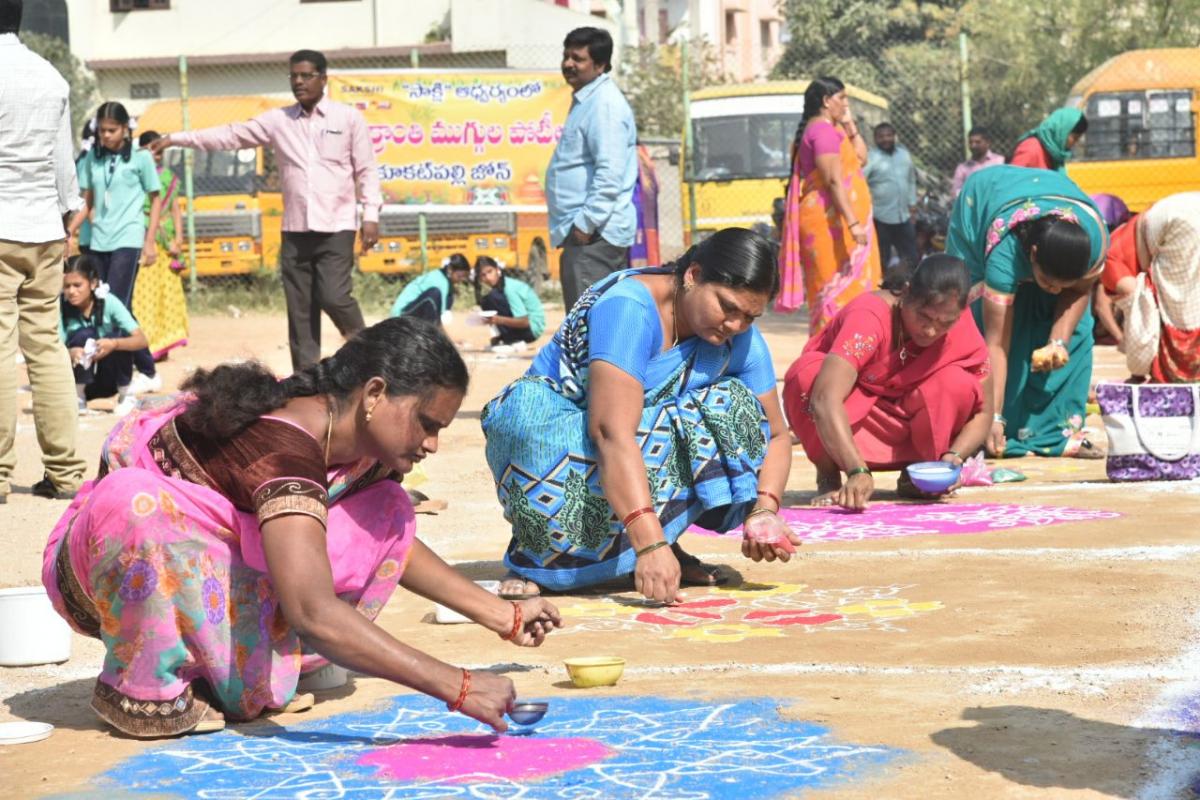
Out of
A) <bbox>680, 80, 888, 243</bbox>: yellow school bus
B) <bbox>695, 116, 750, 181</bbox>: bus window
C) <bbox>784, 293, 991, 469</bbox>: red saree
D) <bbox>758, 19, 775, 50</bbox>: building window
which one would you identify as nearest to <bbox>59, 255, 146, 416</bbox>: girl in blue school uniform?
<bbox>784, 293, 991, 469</bbox>: red saree

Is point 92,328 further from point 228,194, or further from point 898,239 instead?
point 898,239

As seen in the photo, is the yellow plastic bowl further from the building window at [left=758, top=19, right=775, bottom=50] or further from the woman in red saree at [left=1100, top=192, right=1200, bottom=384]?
the building window at [left=758, top=19, right=775, bottom=50]

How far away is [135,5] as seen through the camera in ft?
101

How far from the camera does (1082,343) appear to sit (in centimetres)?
838

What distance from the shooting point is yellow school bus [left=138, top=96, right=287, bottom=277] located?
62.1 ft

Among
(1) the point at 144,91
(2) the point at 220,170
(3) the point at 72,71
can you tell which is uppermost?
(3) the point at 72,71

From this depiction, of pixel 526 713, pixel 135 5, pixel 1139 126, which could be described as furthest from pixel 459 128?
pixel 135 5

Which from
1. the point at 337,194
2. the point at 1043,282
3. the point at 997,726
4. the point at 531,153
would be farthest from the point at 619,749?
the point at 531,153

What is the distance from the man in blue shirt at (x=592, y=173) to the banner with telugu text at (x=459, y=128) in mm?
8450

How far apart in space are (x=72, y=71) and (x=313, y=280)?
20.7 m

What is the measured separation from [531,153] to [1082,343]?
1006cm

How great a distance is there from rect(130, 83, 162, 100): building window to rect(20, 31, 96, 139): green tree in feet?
2.20

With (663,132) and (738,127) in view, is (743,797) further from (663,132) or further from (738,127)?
(663,132)

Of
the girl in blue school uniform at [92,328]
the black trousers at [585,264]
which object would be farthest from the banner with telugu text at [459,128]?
the black trousers at [585,264]
